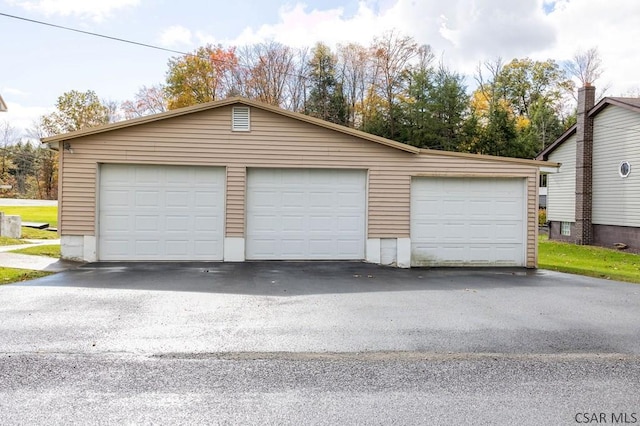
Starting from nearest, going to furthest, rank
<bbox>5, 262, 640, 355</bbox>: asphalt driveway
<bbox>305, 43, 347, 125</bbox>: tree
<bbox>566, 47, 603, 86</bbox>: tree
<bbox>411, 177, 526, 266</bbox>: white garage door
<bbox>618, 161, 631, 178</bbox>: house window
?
1. <bbox>5, 262, 640, 355</bbox>: asphalt driveway
2. <bbox>411, 177, 526, 266</bbox>: white garage door
3. <bbox>618, 161, 631, 178</bbox>: house window
4. <bbox>305, 43, 347, 125</bbox>: tree
5. <bbox>566, 47, 603, 86</bbox>: tree

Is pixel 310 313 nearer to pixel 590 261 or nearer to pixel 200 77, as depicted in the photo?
pixel 590 261

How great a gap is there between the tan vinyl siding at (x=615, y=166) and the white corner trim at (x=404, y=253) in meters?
A: 10.8

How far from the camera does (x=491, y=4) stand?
2250cm

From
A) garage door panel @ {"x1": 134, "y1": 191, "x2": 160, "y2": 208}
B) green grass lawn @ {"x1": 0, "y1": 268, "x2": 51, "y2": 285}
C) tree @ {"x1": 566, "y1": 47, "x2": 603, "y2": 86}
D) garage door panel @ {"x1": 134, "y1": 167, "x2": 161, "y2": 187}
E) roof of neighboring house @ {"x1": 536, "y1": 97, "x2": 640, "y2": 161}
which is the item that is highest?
tree @ {"x1": 566, "y1": 47, "x2": 603, "y2": 86}

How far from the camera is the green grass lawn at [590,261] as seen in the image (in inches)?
443

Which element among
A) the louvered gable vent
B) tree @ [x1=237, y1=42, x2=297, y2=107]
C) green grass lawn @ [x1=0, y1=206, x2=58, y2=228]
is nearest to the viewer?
the louvered gable vent

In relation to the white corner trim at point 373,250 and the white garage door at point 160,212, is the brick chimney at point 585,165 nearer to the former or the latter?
the white corner trim at point 373,250

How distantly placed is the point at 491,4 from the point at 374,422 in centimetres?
2378

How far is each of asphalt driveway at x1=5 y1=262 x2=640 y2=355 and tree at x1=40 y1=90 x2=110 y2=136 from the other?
114 ft

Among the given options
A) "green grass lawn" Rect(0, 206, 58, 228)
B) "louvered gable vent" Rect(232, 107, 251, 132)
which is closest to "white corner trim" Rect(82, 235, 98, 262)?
"louvered gable vent" Rect(232, 107, 251, 132)

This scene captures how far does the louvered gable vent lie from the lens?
11062 mm

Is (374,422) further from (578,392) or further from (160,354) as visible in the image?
(160,354)

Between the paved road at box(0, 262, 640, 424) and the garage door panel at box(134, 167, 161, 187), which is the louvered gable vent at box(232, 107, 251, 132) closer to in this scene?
the garage door panel at box(134, 167, 161, 187)

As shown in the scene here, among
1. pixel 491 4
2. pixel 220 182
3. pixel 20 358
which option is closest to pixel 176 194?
pixel 220 182
